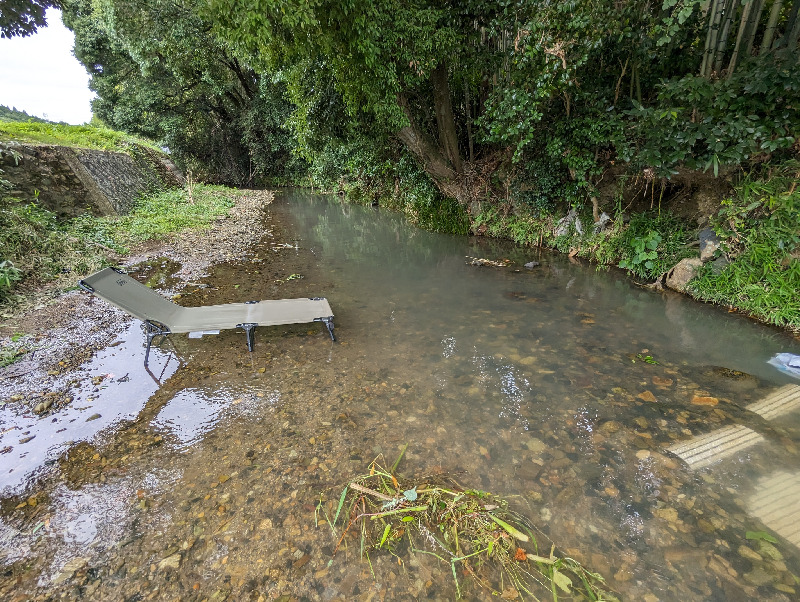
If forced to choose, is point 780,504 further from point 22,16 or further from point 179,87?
point 179,87

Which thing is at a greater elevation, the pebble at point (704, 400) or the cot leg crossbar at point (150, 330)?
the cot leg crossbar at point (150, 330)

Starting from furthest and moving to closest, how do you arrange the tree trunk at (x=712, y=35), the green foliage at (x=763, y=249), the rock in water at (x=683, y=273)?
the rock in water at (x=683, y=273)
the tree trunk at (x=712, y=35)
the green foliage at (x=763, y=249)

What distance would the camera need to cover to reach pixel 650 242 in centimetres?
627

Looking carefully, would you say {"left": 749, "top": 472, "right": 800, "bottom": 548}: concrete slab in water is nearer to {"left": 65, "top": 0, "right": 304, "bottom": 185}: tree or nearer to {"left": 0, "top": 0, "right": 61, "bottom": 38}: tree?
{"left": 0, "top": 0, "right": 61, "bottom": 38}: tree

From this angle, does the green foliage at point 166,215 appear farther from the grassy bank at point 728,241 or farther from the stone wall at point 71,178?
the grassy bank at point 728,241

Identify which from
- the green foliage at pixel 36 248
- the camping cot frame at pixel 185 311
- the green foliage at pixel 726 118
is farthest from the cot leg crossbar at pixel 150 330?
the green foliage at pixel 726 118

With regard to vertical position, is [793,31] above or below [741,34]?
below

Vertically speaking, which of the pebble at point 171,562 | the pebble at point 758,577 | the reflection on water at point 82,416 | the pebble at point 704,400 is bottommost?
the pebble at point 704,400

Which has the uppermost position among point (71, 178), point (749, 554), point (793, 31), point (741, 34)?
point (741, 34)

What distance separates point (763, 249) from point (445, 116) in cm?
669

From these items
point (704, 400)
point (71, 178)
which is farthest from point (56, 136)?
point (704, 400)

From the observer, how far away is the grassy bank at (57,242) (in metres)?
5.05

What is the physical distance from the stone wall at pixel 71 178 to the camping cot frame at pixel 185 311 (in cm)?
455

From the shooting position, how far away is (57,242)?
5.91 metres
